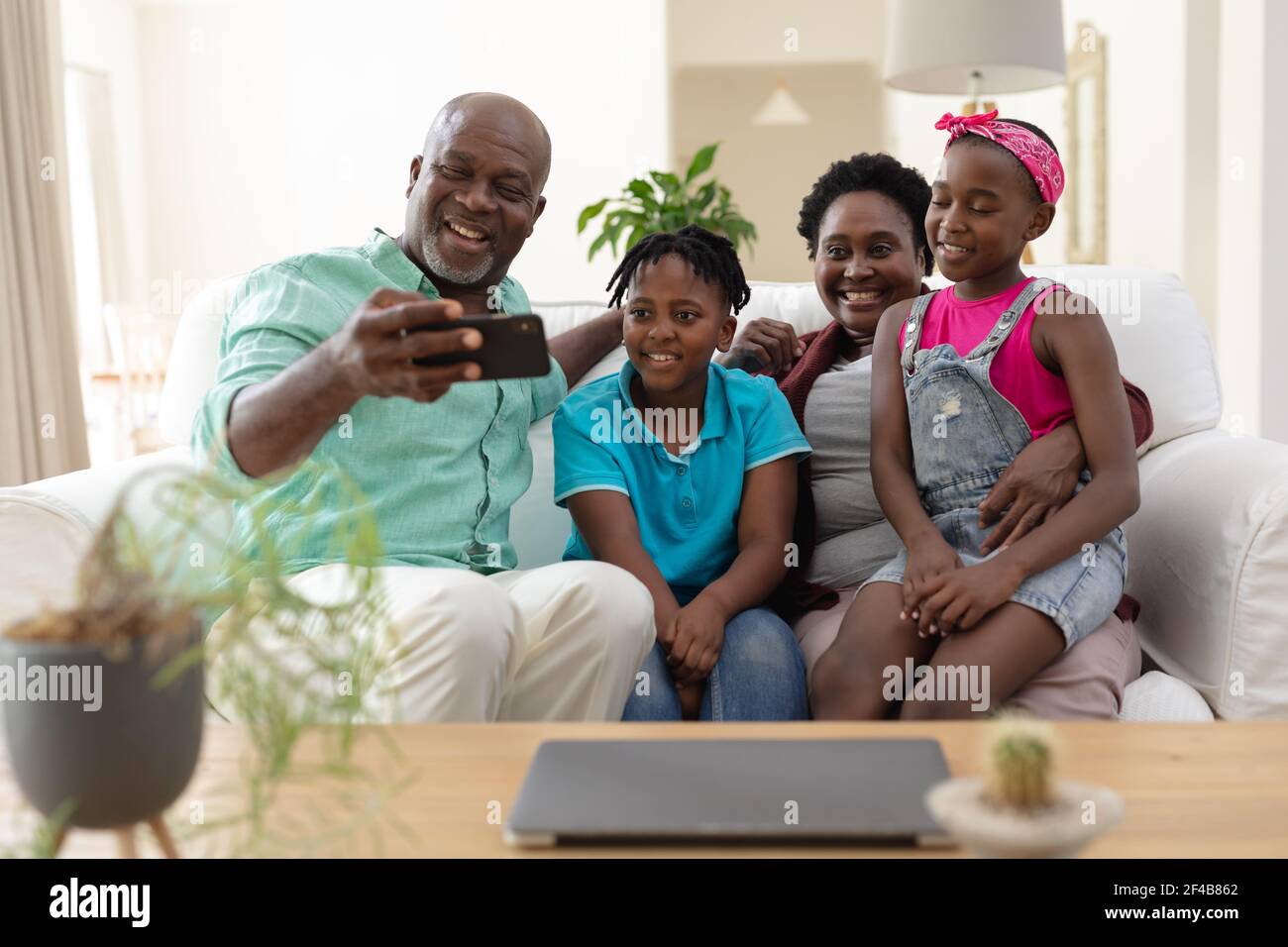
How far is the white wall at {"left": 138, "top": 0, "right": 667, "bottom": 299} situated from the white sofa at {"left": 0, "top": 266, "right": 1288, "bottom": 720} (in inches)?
187

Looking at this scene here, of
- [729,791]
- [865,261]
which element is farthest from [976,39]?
[729,791]

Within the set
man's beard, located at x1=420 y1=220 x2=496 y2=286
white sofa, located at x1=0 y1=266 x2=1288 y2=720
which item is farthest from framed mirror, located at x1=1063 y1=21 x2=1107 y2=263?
man's beard, located at x1=420 y1=220 x2=496 y2=286

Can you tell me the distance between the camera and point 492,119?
169cm

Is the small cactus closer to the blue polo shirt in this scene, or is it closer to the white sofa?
the white sofa

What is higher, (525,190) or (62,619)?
(525,190)

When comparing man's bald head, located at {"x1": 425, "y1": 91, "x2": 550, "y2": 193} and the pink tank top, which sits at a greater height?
man's bald head, located at {"x1": 425, "y1": 91, "x2": 550, "y2": 193}

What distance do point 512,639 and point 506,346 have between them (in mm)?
419

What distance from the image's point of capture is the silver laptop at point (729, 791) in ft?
2.57

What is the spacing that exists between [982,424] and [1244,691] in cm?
45

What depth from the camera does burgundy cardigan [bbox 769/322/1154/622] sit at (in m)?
1.66
